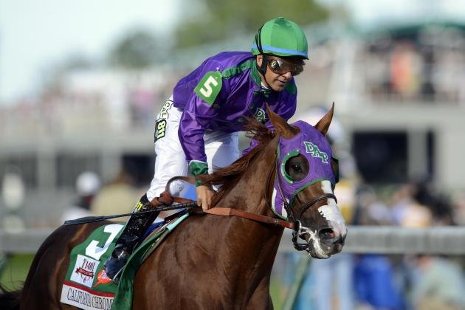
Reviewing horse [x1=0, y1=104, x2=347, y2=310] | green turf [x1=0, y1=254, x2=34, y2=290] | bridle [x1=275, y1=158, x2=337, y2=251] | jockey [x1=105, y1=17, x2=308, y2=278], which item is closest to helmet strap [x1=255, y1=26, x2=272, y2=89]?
jockey [x1=105, y1=17, x2=308, y2=278]

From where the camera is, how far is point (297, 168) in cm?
533

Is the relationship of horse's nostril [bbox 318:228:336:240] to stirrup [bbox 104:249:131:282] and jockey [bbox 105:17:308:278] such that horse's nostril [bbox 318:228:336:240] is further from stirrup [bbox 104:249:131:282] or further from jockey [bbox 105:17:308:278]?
stirrup [bbox 104:249:131:282]

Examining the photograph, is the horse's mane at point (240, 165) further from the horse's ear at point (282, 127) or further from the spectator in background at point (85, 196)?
the spectator in background at point (85, 196)

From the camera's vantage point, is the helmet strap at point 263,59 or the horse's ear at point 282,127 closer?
the horse's ear at point 282,127

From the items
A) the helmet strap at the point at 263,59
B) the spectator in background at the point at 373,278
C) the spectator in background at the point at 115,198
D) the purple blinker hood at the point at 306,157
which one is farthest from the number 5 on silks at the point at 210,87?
the spectator in background at the point at 115,198

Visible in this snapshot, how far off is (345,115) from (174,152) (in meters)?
21.6

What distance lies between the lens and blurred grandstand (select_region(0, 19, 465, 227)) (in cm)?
2703

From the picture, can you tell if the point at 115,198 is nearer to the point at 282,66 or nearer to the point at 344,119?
the point at 282,66

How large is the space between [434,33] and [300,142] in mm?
28233

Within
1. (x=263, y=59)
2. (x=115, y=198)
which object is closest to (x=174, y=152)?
(x=263, y=59)

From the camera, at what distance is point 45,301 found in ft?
22.1

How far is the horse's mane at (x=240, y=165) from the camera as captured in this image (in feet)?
18.7

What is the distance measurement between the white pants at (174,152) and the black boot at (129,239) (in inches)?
4.8

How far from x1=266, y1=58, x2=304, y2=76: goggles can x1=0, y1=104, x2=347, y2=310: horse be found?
33 cm
